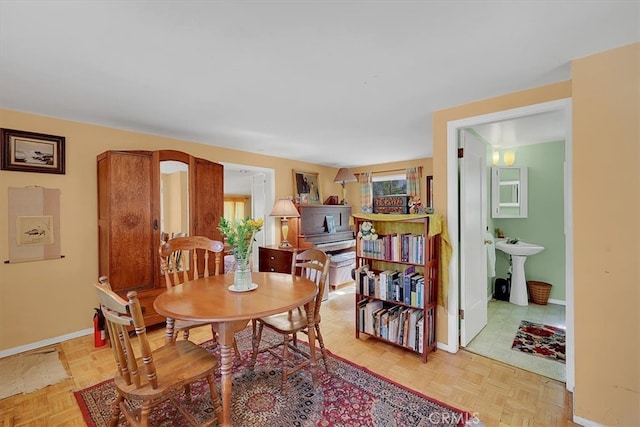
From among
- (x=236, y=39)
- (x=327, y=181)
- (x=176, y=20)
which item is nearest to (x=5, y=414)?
(x=176, y=20)

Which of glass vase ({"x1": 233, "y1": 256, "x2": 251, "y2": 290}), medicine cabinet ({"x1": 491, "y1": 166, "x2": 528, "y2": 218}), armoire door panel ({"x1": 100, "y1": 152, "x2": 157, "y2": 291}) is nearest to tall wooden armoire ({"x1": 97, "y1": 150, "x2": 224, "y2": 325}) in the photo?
armoire door panel ({"x1": 100, "y1": 152, "x2": 157, "y2": 291})

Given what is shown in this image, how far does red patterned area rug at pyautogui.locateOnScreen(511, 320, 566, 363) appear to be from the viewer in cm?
258

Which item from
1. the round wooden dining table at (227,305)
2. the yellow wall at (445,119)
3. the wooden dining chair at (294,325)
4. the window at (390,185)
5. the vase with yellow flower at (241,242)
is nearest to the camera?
the round wooden dining table at (227,305)

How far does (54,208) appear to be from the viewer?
9.31 ft

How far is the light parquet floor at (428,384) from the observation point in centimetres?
182

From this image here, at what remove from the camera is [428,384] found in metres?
2.13

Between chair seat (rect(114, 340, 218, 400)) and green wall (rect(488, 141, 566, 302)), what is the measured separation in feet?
13.3

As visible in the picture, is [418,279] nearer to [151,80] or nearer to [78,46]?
[151,80]

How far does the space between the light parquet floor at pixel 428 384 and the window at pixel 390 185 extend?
3.41 m

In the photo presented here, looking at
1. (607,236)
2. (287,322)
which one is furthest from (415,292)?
(607,236)

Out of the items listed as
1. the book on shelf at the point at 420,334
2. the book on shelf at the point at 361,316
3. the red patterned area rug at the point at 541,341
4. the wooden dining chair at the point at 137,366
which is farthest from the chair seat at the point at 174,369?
the red patterned area rug at the point at 541,341

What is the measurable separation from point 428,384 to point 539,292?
9.11 feet

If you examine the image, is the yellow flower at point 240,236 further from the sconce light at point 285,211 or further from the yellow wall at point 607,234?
the sconce light at point 285,211

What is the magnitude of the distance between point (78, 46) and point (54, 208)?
6.49 ft
